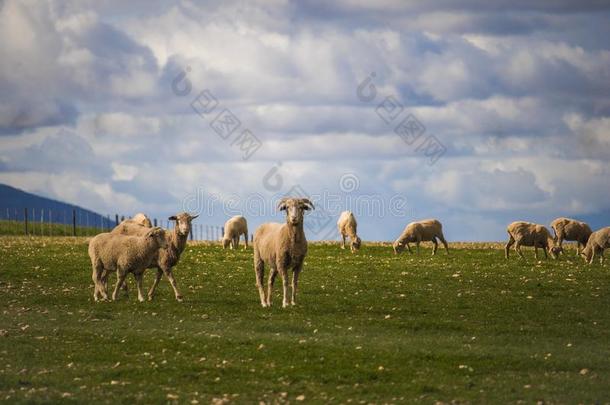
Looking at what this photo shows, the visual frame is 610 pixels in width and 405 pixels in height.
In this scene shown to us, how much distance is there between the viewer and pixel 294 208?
26547mm

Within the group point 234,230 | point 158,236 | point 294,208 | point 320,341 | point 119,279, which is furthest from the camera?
Answer: point 234,230

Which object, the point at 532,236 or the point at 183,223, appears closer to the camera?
the point at 183,223

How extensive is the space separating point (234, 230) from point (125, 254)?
2785 cm

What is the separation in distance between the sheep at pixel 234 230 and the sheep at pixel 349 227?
16.9 feet

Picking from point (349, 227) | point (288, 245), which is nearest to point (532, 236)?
point (349, 227)

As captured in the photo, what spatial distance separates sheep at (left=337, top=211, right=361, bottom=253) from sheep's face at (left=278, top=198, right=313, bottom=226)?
25585 millimetres

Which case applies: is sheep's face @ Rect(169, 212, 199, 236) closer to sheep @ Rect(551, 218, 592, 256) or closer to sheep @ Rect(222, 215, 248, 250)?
sheep @ Rect(222, 215, 248, 250)

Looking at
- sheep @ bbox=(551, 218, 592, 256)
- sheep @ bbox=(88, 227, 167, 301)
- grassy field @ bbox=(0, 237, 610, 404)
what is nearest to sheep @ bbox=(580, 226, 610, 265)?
sheep @ bbox=(551, 218, 592, 256)

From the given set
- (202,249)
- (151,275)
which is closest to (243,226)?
(202,249)

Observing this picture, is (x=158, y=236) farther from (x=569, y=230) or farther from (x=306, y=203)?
(x=569, y=230)

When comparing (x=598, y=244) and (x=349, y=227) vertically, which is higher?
(x=349, y=227)

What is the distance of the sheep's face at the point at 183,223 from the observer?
29.6 meters

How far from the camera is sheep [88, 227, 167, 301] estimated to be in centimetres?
2867

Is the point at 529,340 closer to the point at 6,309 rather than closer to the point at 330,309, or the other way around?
the point at 330,309
